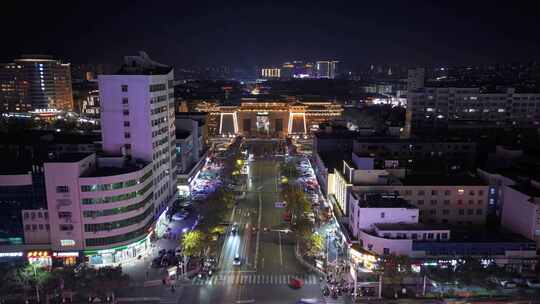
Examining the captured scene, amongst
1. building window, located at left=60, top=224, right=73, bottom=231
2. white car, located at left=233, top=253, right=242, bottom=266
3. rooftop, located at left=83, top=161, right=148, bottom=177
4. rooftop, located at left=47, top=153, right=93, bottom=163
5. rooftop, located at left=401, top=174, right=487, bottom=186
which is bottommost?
white car, located at left=233, top=253, right=242, bottom=266

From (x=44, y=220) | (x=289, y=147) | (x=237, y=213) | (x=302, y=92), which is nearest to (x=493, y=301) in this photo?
(x=237, y=213)

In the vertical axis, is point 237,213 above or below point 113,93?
below

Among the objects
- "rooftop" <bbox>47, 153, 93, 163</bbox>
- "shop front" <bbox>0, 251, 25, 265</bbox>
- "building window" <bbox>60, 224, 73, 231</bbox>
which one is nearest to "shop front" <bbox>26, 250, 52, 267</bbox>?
"shop front" <bbox>0, 251, 25, 265</bbox>

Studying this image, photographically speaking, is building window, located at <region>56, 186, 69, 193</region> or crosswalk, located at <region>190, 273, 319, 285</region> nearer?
crosswalk, located at <region>190, 273, 319, 285</region>

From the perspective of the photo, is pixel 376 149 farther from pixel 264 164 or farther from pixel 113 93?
pixel 113 93

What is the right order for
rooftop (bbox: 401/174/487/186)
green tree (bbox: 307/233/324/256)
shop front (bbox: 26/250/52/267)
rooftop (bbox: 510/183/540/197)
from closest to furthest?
shop front (bbox: 26/250/52/267), rooftop (bbox: 510/183/540/197), green tree (bbox: 307/233/324/256), rooftop (bbox: 401/174/487/186)

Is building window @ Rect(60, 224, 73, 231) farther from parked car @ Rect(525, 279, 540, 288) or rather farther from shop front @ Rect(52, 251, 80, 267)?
parked car @ Rect(525, 279, 540, 288)
